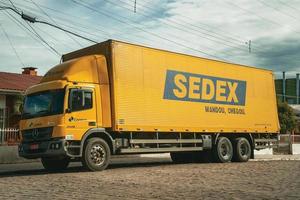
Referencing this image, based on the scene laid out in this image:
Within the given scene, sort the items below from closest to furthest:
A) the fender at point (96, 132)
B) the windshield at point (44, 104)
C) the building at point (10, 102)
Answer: the windshield at point (44, 104) → the fender at point (96, 132) → the building at point (10, 102)

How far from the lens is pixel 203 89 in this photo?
20047mm

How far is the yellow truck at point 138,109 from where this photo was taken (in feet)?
50.1

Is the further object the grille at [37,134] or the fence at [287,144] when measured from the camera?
the fence at [287,144]

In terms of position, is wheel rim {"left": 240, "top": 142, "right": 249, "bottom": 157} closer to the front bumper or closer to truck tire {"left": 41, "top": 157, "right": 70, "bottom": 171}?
truck tire {"left": 41, "top": 157, "right": 70, "bottom": 171}

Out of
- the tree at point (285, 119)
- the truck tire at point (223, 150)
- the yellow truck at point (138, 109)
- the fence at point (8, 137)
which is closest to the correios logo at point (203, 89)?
the yellow truck at point (138, 109)

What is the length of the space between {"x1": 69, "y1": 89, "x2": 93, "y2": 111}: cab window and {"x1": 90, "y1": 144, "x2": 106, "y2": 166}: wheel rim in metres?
1.34

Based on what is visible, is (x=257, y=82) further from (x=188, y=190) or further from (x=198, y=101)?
(x=188, y=190)

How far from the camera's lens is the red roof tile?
28078mm

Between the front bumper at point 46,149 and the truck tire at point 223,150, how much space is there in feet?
25.6

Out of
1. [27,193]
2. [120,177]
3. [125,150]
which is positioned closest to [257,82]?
[125,150]

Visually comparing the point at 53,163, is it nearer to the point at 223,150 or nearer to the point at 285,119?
the point at 223,150

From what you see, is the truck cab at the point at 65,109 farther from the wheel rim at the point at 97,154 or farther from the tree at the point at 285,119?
the tree at the point at 285,119

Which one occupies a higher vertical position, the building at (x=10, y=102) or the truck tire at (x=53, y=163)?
the building at (x=10, y=102)

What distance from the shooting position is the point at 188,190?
33.9 feet
